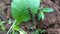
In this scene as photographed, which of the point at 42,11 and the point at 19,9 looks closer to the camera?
the point at 19,9

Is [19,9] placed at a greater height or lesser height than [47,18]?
greater

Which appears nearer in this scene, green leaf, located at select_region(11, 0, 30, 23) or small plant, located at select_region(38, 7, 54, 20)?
green leaf, located at select_region(11, 0, 30, 23)

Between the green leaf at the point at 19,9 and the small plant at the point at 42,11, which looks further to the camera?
the small plant at the point at 42,11

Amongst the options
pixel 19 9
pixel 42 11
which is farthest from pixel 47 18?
pixel 19 9

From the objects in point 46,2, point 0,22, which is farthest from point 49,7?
point 0,22

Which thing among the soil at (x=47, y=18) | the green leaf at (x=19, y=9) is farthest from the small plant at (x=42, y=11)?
the green leaf at (x=19, y=9)

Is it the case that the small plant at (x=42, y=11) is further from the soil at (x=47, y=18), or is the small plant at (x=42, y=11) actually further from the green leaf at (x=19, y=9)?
the green leaf at (x=19, y=9)

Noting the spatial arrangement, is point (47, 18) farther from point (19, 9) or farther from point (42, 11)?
point (19, 9)

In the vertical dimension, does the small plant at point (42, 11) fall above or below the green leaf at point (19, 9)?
below

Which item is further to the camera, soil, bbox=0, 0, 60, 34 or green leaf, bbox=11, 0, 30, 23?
soil, bbox=0, 0, 60, 34

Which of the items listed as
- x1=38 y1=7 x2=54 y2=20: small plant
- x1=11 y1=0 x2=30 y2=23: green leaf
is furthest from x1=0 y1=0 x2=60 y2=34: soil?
x1=11 y1=0 x2=30 y2=23: green leaf

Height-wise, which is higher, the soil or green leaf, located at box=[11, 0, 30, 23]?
green leaf, located at box=[11, 0, 30, 23]

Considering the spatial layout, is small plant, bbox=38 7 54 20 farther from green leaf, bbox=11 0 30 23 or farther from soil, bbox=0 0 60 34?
green leaf, bbox=11 0 30 23
